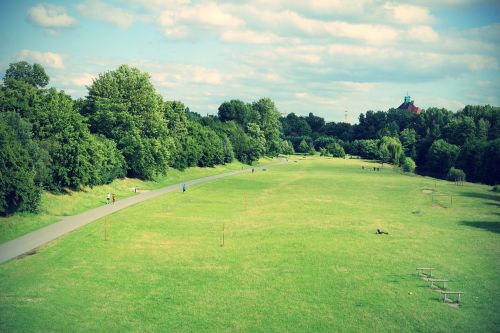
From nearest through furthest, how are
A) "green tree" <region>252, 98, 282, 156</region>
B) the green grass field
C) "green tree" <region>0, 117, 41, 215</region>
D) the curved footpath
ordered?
the green grass field → the curved footpath → "green tree" <region>0, 117, 41, 215</region> → "green tree" <region>252, 98, 282, 156</region>

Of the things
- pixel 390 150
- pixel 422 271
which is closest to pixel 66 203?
pixel 422 271

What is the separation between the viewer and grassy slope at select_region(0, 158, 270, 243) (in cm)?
3709

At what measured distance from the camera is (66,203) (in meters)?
48.9

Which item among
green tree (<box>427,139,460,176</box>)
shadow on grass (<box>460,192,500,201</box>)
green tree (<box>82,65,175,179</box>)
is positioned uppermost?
green tree (<box>82,65,175,179</box>)

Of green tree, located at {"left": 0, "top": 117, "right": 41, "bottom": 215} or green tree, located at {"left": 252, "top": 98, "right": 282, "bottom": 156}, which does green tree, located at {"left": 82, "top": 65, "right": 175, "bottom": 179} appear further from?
green tree, located at {"left": 252, "top": 98, "right": 282, "bottom": 156}

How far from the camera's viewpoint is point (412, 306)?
76.4 feet

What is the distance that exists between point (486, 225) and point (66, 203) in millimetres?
45442

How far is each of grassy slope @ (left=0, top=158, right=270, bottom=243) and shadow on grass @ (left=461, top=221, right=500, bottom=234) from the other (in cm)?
4217

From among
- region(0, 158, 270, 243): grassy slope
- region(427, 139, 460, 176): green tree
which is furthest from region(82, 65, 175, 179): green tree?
region(427, 139, 460, 176): green tree

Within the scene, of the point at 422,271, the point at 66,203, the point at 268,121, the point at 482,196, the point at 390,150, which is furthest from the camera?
the point at 390,150

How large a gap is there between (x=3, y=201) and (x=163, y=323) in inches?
972

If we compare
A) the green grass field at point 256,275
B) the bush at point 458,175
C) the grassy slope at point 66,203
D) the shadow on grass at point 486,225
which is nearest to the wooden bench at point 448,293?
the green grass field at point 256,275

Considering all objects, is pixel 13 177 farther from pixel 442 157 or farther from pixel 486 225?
pixel 442 157

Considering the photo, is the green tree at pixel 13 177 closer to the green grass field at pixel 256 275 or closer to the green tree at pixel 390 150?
the green grass field at pixel 256 275
